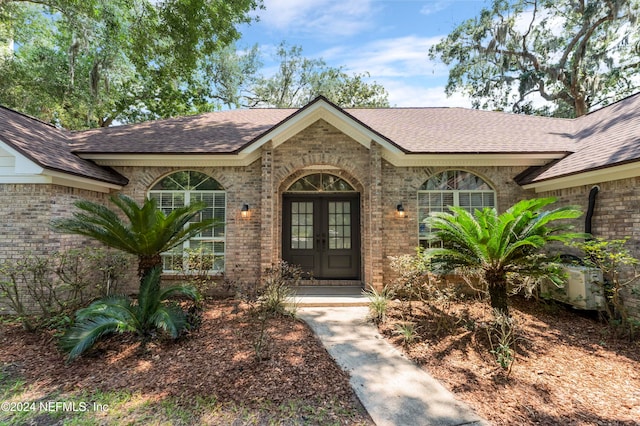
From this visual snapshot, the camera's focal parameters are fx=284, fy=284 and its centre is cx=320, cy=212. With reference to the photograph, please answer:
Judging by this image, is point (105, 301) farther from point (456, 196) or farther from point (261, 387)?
point (456, 196)

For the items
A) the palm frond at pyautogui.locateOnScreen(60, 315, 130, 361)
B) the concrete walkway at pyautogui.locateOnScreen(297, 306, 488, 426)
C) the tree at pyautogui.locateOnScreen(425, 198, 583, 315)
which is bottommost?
the concrete walkway at pyautogui.locateOnScreen(297, 306, 488, 426)

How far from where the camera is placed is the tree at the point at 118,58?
9617 millimetres

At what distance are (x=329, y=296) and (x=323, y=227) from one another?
222cm

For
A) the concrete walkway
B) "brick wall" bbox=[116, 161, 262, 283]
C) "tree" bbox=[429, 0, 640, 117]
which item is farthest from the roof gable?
"tree" bbox=[429, 0, 640, 117]

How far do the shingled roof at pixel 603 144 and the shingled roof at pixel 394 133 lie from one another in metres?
0.42

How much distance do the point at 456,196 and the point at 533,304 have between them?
10.0 feet

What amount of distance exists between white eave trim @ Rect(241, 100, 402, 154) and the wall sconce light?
4.49 ft

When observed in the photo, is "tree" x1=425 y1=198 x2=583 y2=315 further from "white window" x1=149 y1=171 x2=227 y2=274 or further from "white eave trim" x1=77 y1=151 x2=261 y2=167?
"white window" x1=149 y1=171 x2=227 y2=274

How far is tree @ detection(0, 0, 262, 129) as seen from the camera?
31.6 feet

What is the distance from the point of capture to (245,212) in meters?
7.29

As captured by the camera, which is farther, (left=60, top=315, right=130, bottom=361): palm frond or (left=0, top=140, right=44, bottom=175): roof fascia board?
(left=0, top=140, right=44, bottom=175): roof fascia board

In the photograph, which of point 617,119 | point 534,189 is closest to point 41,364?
point 534,189

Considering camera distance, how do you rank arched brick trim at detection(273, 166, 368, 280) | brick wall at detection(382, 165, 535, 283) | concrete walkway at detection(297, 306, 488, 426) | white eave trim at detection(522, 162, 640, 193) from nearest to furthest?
concrete walkway at detection(297, 306, 488, 426), white eave trim at detection(522, 162, 640, 193), brick wall at detection(382, 165, 535, 283), arched brick trim at detection(273, 166, 368, 280)

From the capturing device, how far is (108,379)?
11.9 ft
